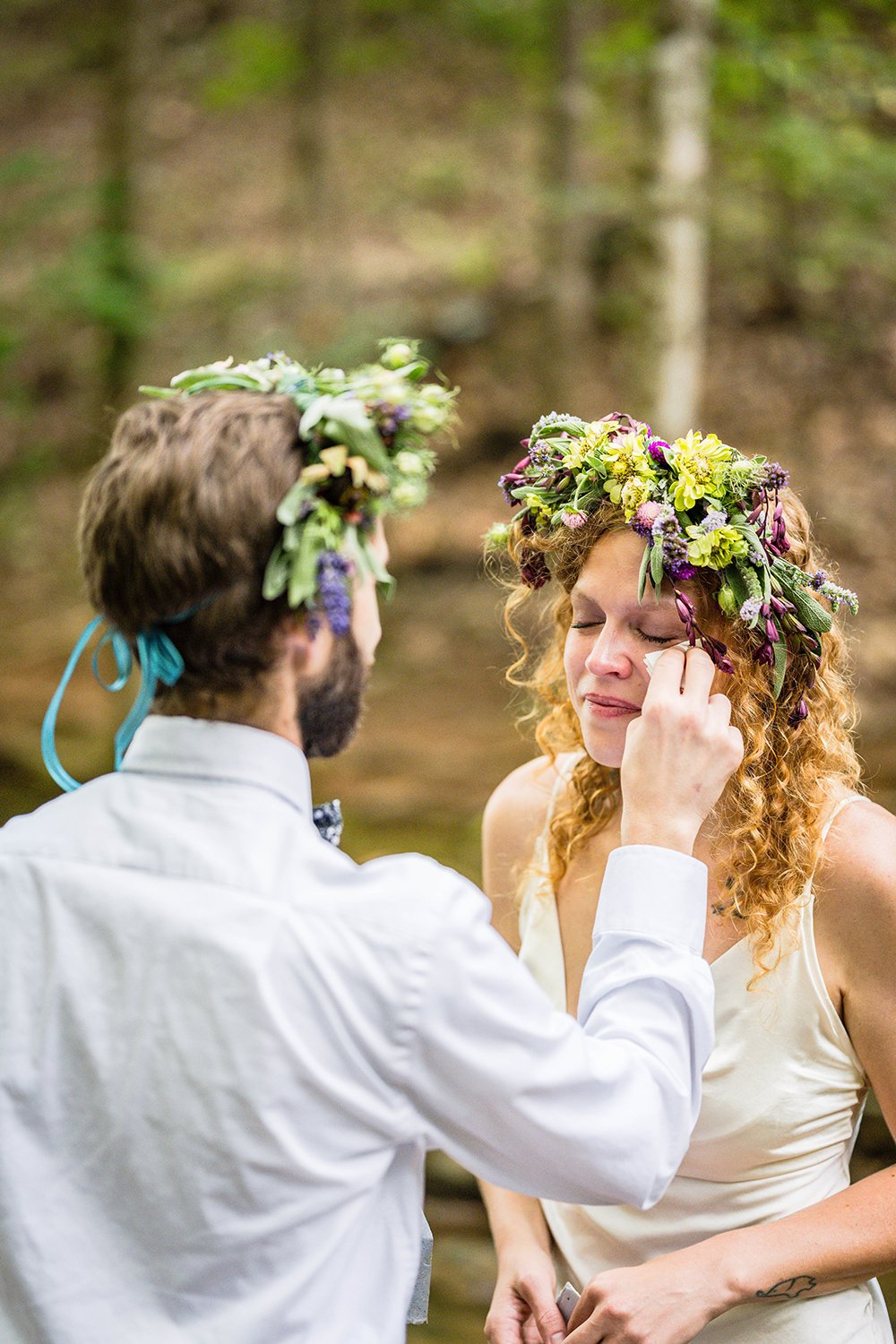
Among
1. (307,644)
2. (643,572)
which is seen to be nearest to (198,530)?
(307,644)

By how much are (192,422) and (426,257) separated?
11.5 metres

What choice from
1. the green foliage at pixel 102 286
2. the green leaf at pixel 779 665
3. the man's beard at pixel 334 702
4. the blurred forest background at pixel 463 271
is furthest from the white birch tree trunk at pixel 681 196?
the man's beard at pixel 334 702

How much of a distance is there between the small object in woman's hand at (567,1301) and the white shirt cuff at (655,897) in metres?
0.92

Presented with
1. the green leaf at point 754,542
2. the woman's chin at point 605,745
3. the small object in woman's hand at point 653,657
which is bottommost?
the woman's chin at point 605,745

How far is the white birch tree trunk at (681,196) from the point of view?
610 centimetres

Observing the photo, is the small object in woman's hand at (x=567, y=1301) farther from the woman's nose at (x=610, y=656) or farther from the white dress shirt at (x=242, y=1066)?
the woman's nose at (x=610, y=656)

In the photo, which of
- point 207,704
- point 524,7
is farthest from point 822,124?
point 207,704

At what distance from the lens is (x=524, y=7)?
366 inches

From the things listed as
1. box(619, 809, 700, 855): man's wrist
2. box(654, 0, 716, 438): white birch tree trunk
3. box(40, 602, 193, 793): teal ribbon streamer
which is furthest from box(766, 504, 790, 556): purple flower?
box(654, 0, 716, 438): white birch tree trunk

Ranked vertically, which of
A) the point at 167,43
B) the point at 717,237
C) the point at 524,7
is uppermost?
the point at 167,43

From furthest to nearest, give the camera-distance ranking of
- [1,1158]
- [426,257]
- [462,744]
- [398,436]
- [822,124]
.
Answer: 1. [426,257]
2. [462,744]
3. [822,124]
4. [398,436]
5. [1,1158]

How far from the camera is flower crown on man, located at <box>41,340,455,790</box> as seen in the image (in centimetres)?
154

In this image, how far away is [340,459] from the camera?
5.20 feet

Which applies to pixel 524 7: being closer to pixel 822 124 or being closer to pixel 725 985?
pixel 822 124
